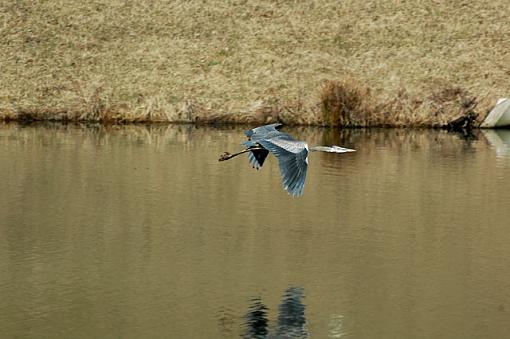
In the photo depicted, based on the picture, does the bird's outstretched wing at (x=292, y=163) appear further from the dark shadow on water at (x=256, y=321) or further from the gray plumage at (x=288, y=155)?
the dark shadow on water at (x=256, y=321)

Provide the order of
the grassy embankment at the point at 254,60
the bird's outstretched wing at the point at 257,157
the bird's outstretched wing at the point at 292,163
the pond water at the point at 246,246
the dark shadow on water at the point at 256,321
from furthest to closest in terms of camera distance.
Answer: the grassy embankment at the point at 254,60 → the bird's outstretched wing at the point at 257,157 → the pond water at the point at 246,246 → the bird's outstretched wing at the point at 292,163 → the dark shadow on water at the point at 256,321

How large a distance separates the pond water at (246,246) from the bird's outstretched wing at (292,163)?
4.28 ft

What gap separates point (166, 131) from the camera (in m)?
29.9

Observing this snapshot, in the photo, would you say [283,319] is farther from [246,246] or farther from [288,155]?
[246,246]

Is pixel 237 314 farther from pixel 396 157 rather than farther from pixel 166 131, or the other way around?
pixel 166 131

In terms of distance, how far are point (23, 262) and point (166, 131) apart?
1723cm

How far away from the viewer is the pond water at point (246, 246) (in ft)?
34.8

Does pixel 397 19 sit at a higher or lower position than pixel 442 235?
higher

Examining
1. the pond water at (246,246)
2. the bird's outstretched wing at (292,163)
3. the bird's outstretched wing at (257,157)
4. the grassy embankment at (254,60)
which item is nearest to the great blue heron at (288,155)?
the bird's outstretched wing at (292,163)

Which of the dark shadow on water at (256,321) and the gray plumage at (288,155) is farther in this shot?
the gray plumage at (288,155)

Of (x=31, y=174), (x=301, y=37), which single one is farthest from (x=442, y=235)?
(x=301, y=37)

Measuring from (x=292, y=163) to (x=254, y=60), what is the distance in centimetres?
3069

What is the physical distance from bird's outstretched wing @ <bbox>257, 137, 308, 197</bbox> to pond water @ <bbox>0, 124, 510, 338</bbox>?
4.28 feet

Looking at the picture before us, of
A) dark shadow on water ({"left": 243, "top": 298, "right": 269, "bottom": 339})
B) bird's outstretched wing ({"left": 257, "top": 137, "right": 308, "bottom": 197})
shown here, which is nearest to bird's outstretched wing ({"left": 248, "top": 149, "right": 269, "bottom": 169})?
bird's outstretched wing ({"left": 257, "top": 137, "right": 308, "bottom": 197})
